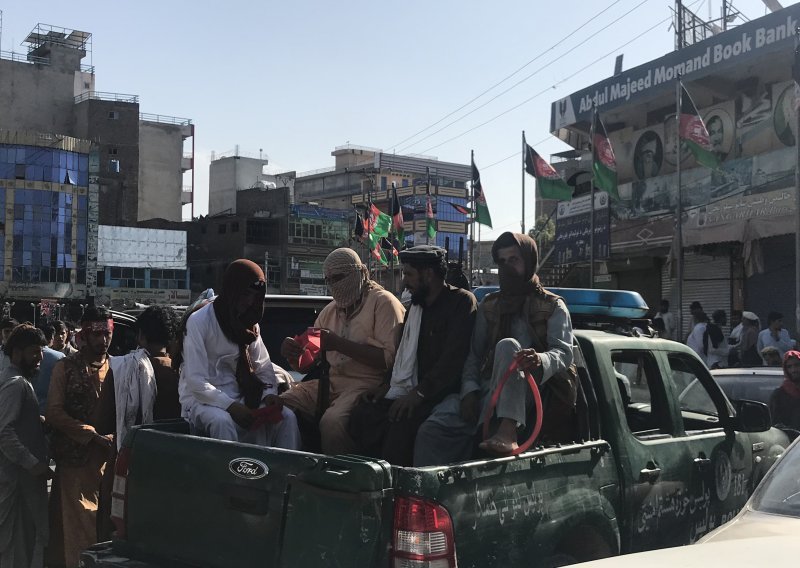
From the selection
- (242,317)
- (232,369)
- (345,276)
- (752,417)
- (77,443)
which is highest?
(345,276)

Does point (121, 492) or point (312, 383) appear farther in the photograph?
point (312, 383)

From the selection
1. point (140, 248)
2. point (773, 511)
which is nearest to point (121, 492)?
point (773, 511)

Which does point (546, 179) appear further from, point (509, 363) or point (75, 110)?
point (75, 110)

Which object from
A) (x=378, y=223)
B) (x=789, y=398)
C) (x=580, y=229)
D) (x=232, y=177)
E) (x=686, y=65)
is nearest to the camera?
(x=789, y=398)

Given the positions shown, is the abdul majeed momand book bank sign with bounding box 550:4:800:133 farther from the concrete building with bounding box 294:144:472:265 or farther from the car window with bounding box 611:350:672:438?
the concrete building with bounding box 294:144:472:265

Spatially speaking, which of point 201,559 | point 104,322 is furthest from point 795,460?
point 104,322

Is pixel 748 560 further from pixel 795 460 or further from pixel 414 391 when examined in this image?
pixel 414 391

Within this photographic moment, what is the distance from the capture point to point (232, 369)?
4.84 meters

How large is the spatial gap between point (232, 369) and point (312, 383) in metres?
0.45

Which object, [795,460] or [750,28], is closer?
[795,460]

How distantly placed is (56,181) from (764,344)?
5529cm

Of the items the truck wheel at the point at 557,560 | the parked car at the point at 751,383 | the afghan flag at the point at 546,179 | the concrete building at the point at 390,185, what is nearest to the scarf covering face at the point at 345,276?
the truck wheel at the point at 557,560

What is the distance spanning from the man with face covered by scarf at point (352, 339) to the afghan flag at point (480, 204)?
79.5ft

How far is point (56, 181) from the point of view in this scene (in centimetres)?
5938
